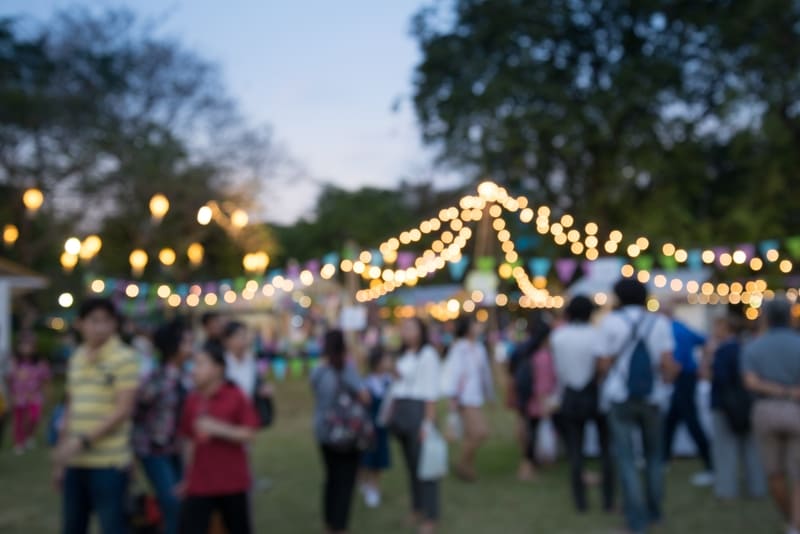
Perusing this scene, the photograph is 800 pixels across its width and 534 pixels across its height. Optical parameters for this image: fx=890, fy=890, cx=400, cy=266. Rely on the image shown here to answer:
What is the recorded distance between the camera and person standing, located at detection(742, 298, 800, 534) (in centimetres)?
557

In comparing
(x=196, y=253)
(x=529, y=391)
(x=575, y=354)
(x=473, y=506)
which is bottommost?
(x=473, y=506)

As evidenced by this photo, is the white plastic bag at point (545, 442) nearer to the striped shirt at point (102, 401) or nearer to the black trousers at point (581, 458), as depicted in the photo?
the black trousers at point (581, 458)

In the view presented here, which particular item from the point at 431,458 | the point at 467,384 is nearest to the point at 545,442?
the point at 467,384

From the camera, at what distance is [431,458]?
6219 millimetres

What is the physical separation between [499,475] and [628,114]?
50.6 feet

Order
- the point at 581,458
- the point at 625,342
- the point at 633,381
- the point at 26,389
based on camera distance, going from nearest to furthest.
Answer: the point at 633,381 → the point at 625,342 → the point at 581,458 → the point at 26,389

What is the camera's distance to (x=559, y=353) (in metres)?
6.90

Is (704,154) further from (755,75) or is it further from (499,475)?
(499,475)

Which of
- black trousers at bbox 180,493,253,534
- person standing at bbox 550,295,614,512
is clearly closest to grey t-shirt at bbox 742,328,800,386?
person standing at bbox 550,295,614,512

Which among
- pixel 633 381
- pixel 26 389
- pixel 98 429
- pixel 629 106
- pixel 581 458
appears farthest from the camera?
pixel 629 106

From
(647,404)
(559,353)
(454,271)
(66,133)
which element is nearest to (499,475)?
(559,353)

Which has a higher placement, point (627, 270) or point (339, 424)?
point (627, 270)

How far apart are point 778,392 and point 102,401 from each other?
4.04 m

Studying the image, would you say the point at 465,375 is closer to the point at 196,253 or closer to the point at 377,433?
the point at 377,433
